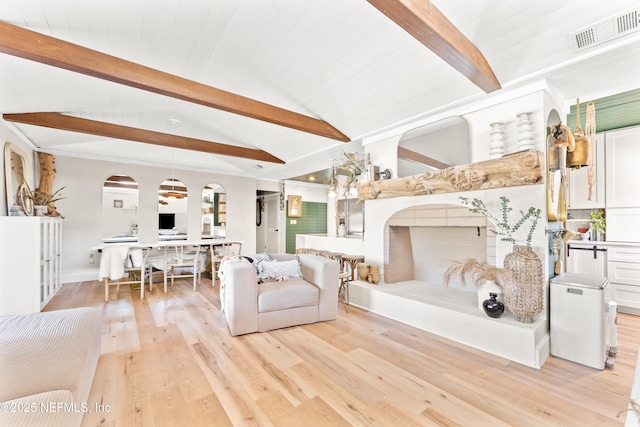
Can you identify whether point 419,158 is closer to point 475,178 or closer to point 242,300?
point 475,178

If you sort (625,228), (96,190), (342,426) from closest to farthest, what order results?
(342,426) → (625,228) → (96,190)

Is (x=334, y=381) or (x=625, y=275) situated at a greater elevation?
(x=625, y=275)

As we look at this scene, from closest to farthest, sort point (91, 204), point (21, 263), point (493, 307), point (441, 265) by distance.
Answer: point (493, 307) → point (21, 263) → point (441, 265) → point (91, 204)

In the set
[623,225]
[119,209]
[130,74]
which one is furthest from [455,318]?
[119,209]

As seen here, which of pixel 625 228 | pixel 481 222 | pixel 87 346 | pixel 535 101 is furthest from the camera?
pixel 625 228

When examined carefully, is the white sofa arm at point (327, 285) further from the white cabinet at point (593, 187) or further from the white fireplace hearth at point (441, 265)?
the white cabinet at point (593, 187)

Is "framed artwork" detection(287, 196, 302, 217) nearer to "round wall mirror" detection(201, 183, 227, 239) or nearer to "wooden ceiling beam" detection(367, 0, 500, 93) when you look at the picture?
"round wall mirror" detection(201, 183, 227, 239)

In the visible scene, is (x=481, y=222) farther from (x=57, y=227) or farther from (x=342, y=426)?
(x=57, y=227)

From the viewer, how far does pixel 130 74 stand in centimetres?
266

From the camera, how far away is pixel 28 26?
2.14 m

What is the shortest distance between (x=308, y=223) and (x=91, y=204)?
5326mm

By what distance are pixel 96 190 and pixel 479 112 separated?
21.5 feet

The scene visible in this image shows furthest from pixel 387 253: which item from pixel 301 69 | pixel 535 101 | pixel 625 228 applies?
pixel 625 228

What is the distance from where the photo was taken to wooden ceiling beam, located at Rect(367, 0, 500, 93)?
1.69 metres
